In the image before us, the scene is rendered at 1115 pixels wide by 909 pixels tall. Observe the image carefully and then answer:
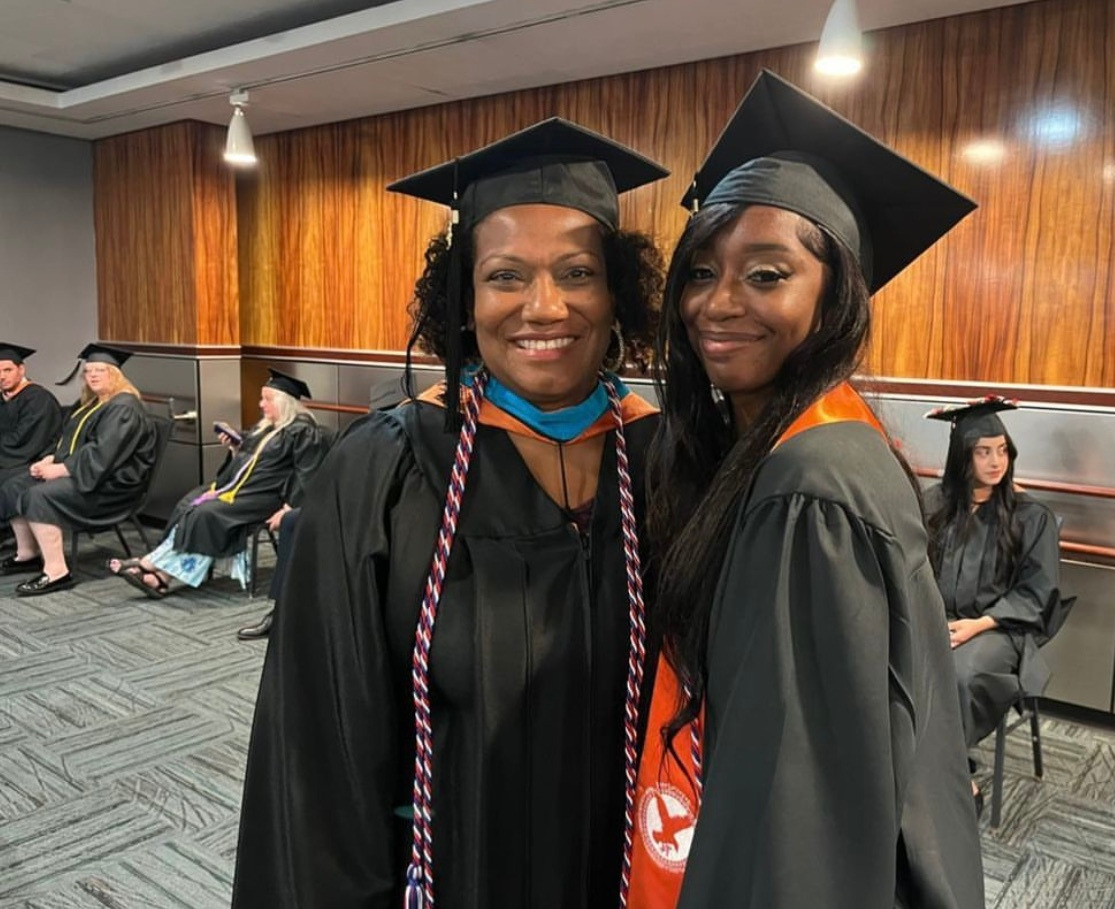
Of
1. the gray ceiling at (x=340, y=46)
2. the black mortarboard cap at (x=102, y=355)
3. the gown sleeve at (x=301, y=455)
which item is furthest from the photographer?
the black mortarboard cap at (x=102, y=355)

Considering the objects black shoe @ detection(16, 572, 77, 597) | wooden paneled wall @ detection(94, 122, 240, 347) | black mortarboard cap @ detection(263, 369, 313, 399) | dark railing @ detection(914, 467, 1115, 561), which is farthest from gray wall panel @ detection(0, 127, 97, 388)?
dark railing @ detection(914, 467, 1115, 561)

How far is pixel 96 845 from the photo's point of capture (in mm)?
2520

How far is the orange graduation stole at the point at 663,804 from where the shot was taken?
103 centimetres

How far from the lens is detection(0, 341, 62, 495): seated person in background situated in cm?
546

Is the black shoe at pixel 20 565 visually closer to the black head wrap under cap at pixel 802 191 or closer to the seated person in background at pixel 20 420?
the seated person in background at pixel 20 420

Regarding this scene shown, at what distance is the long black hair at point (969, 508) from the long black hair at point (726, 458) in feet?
7.21

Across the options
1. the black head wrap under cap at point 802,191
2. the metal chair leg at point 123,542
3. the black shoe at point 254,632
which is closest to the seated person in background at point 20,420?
the metal chair leg at point 123,542

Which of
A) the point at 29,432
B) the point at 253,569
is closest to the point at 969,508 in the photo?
the point at 253,569

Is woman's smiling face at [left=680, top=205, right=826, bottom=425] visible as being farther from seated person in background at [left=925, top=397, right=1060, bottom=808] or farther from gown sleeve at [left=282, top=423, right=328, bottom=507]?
gown sleeve at [left=282, top=423, right=328, bottom=507]

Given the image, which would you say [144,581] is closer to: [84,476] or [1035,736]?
[84,476]

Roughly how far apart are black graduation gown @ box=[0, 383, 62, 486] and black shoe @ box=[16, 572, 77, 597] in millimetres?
937

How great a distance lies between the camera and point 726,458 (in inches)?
40.4

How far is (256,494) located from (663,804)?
4043 millimetres

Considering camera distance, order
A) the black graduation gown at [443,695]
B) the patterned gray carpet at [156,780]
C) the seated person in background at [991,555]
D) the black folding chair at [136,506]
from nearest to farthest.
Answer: the black graduation gown at [443,695] → the patterned gray carpet at [156,780] → the seated person in background at [991,555] → the black folding chair at [136,506]
